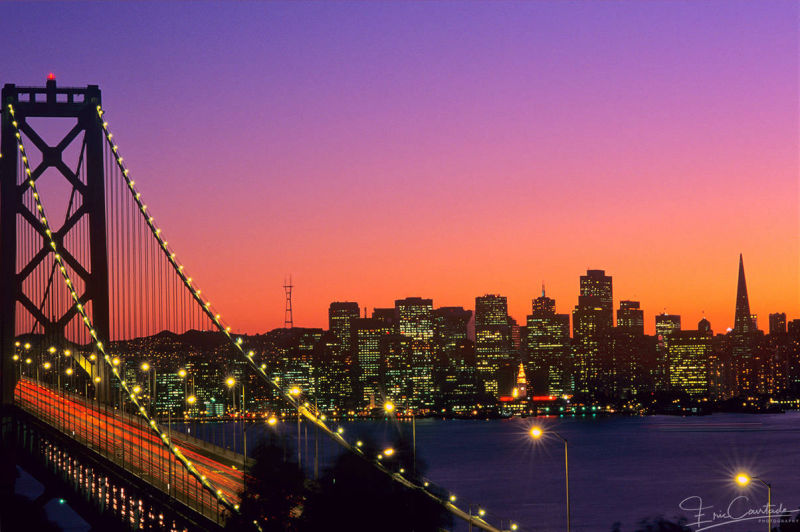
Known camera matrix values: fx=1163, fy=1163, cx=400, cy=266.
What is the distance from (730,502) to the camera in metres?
81.2

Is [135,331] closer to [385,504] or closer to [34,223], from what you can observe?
[34,223]

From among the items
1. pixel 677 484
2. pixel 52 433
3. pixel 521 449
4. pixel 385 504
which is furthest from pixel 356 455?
pixel 521 449

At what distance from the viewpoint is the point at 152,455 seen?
134 feet

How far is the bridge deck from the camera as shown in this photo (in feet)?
108
